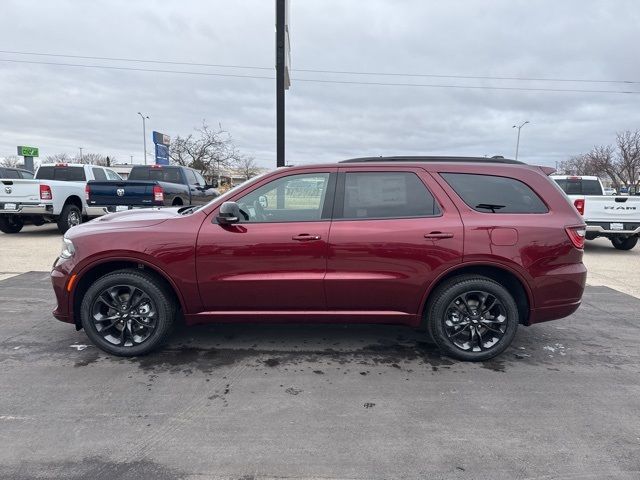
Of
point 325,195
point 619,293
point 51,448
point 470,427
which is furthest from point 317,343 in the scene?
point 619,293

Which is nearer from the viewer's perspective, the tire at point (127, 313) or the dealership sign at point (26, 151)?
the tire at point (127, 313)

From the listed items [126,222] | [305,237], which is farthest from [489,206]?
[126,222]

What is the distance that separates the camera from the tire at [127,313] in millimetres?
3789

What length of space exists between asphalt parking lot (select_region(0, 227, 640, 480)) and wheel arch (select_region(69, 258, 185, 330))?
0.50 metres

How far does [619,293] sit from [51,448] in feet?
23.9

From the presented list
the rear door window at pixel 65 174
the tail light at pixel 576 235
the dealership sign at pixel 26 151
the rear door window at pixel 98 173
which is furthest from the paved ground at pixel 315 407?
the dealership sign at pixel 26 151

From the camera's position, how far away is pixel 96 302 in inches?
151

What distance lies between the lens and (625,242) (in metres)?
10.8

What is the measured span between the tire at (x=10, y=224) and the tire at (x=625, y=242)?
15.6 m

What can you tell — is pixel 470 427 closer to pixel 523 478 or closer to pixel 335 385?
pixel 523 478

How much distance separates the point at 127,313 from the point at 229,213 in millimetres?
1334

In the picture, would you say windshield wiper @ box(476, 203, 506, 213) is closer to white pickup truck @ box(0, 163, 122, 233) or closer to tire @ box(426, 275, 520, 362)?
tire @ box(426, 275, 520, 362)

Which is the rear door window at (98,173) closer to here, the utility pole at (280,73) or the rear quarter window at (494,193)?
the utility pole at (280,73)

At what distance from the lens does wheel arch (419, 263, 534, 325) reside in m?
3.78
